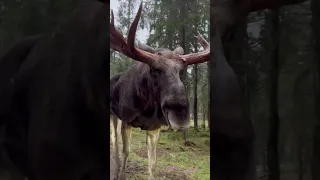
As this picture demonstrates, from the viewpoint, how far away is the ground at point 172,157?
A: 1.33 m

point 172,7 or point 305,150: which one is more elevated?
point 172,7

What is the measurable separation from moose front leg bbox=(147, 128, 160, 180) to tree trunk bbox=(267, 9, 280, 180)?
2.46 feet

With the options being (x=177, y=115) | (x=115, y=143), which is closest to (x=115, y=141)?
(x=115, y=143)

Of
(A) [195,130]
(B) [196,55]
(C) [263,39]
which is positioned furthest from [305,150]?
(B) [196,55]

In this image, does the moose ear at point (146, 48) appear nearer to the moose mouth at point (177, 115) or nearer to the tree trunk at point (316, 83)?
the moose mouth at point (177, 115)

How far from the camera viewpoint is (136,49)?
1.35 meters

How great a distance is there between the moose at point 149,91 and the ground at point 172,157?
3 centimetres

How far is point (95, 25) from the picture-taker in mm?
691

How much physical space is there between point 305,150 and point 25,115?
55cm

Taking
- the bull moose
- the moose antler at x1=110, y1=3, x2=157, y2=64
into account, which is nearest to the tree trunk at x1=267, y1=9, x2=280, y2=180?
the bull moose

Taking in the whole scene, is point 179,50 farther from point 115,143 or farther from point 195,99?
point 115,143

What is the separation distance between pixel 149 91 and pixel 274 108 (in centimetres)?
78

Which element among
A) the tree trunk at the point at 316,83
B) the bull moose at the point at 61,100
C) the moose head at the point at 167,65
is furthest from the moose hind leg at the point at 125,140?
the tree trunk at the point at 316,83

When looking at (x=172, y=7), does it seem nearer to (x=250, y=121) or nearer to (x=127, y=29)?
(x=127, y=29)
